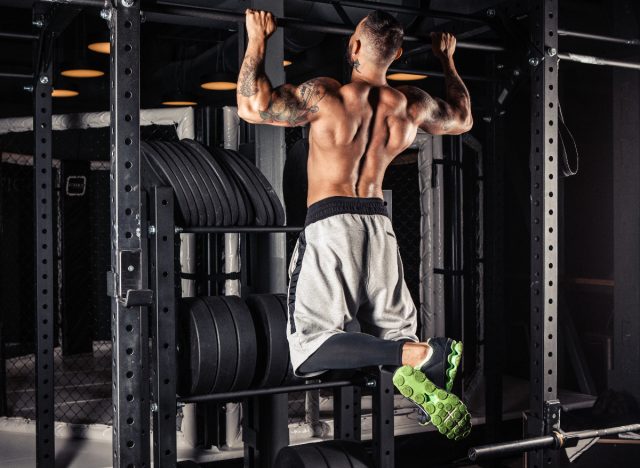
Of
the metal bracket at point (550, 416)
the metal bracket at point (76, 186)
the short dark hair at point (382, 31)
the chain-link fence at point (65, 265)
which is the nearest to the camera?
the short dark hair at point (382, 31)

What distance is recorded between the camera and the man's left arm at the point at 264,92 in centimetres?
276

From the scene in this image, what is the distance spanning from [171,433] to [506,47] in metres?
2.22

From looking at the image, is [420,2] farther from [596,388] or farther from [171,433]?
[596,388]

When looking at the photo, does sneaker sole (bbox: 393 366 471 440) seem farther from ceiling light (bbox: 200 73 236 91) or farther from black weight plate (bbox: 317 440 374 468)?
ceiling light (bbox: 200 73 236 91)

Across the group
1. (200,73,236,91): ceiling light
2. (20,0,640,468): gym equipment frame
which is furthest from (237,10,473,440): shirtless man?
(200,73,236,91): ceiling light

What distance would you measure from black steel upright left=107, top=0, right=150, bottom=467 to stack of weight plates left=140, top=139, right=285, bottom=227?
295 millimetres

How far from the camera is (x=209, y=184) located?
10.4ft

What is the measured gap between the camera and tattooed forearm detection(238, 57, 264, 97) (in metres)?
2.75

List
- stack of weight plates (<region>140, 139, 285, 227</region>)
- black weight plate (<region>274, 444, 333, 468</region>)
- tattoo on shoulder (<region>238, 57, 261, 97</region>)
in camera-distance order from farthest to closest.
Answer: black weight plate (<region>274, 444, 333, 468</region>), stack of weight plates (<region>140, 139, 285, 227</region>), tattoo on shoulder (<region>238, 57, 261, 97</region>)

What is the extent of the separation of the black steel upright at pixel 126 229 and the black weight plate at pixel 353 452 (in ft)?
3.05

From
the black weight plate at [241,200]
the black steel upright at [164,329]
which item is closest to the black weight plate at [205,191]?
the black weight plate at [241,200]

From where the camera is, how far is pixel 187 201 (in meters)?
3.05

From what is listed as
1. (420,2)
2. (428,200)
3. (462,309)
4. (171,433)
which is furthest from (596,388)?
(171,433)

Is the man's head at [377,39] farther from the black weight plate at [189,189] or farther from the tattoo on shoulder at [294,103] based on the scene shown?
the black weight plate at [189,189]
